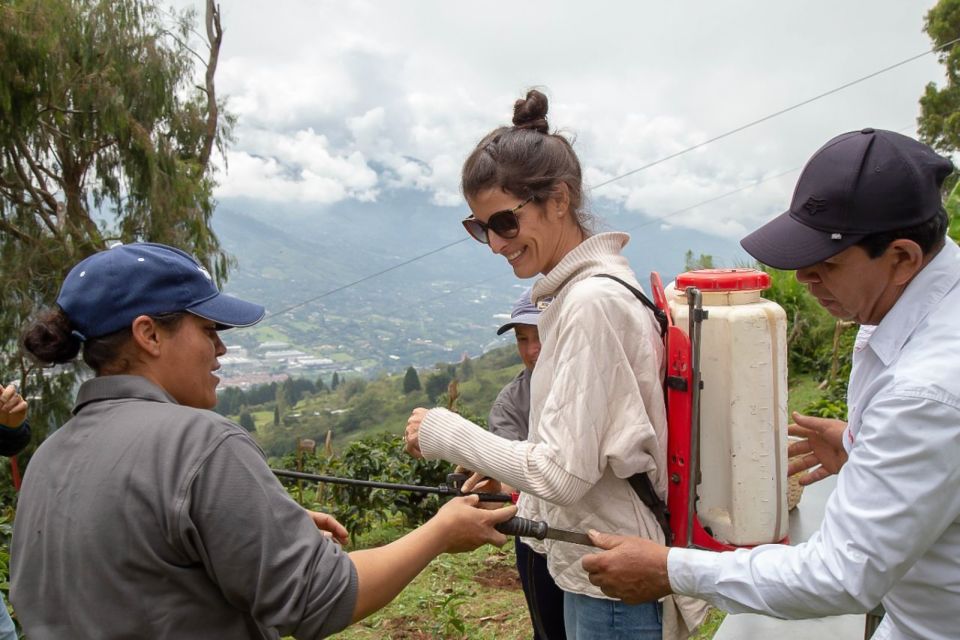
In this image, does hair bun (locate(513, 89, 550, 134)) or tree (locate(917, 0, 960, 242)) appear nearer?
hair bun (locate(513, 89, 550, 134))

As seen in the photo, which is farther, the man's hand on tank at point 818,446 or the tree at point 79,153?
the tree at point 79,153

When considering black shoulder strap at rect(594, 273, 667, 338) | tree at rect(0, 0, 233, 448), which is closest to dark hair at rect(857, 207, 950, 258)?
black shoulder strap at rect(594, 273, 667, 338)

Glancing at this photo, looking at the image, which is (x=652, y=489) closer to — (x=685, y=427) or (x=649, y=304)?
(x=685, y=427)

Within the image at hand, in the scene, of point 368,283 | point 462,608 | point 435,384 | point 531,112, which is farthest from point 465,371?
point 368,283

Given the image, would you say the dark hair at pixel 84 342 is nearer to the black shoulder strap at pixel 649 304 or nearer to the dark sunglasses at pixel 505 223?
the dark sunglasses at pixel 505 223

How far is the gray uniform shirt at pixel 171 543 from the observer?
131 cm

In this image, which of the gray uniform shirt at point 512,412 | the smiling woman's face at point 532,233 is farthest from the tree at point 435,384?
the smiling woman's face at point 532,233

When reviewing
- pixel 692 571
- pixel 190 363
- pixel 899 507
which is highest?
pixel 190 363

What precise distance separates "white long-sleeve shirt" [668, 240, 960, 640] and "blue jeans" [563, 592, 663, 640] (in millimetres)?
310

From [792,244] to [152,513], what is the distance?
4.38 ft

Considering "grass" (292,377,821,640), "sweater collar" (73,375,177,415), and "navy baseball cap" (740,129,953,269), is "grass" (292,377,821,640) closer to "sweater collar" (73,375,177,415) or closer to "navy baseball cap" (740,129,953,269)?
"navy baseball cap" (740,129,953,269)

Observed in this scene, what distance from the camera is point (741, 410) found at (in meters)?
1.79

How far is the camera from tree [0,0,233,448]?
36.2 feet

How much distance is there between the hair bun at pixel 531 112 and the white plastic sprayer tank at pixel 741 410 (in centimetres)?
60
